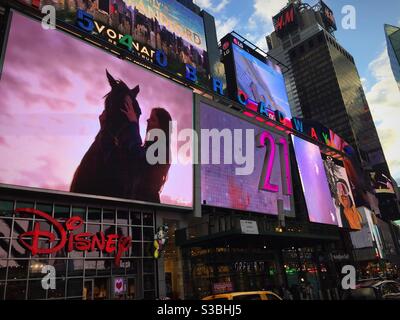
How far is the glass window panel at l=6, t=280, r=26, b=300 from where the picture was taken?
58.8 feet

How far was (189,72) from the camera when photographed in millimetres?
35938

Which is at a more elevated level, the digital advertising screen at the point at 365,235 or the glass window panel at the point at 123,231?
the digital advertising screen at the point at 365,235

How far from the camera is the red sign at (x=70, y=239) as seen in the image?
19.6 metres

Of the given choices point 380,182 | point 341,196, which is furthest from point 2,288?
Result: point 380,182

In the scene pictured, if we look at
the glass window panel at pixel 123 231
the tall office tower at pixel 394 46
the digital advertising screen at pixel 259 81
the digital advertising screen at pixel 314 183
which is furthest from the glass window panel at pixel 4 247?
the tall office tower at pixel 394 46

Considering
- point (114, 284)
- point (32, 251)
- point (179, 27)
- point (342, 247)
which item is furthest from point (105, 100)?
point (342, 247)

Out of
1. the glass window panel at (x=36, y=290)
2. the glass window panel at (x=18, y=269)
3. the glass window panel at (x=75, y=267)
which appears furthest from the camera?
the glass window panel at (x=75, y=267)

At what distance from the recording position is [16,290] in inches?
718

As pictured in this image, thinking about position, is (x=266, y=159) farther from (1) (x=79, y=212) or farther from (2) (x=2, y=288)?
(2) (x=2, y=288)

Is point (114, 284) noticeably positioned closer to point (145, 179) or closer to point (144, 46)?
point (145, 179)

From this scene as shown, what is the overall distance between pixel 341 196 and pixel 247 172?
2415 centimetres

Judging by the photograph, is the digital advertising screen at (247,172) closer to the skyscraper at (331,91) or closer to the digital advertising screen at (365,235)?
the digital advertising screen at (365,235)

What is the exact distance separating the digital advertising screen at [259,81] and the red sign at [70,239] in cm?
2640

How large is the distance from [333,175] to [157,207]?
3599cm
